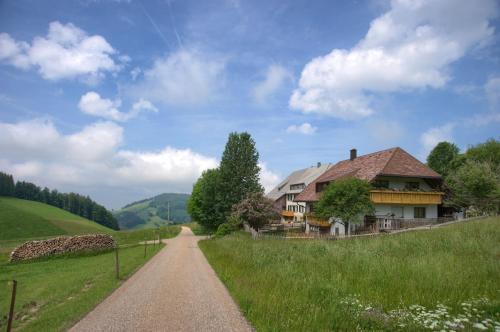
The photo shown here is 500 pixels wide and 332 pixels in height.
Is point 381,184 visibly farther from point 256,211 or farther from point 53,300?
point 53,300

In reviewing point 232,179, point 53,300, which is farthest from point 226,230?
point 53,300

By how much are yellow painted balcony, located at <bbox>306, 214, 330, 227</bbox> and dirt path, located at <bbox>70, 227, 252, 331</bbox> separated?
25.1 meters

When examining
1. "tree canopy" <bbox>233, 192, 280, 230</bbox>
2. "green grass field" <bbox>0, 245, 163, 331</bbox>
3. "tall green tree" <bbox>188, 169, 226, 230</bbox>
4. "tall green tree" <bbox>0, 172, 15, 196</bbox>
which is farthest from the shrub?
"tall green tree" <bbox>0, 172, 15, 196</bbox>

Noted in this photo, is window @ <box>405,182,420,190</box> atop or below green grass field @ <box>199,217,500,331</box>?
atop

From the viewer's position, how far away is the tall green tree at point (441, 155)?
174 feet

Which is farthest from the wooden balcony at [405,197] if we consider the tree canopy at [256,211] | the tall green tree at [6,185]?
the tall green tree at [6,185]

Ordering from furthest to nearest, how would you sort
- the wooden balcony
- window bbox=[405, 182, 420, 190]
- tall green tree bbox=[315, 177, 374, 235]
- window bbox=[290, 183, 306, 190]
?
window bbox=[290, 183, 306, 190] < window bbox=[405, 182, 420, 190] < the wooden balcony < tall green tree bbox=[315, 177, 374, 235]

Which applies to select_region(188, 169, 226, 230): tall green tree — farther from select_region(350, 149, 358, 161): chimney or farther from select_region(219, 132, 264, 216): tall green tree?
select_region(350, 149, 358, 161): chimney

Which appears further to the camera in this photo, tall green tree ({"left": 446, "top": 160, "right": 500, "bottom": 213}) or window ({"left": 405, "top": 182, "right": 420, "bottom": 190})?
window ({"left": 405, "top": 182, "right": 420, "bottom": 190})

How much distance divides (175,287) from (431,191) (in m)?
31.9

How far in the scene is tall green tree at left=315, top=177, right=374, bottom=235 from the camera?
29547 mm

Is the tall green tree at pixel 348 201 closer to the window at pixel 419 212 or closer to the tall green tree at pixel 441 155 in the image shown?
the window at pixel 419 212

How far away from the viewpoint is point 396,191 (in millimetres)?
32750

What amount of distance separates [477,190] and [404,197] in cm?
777
